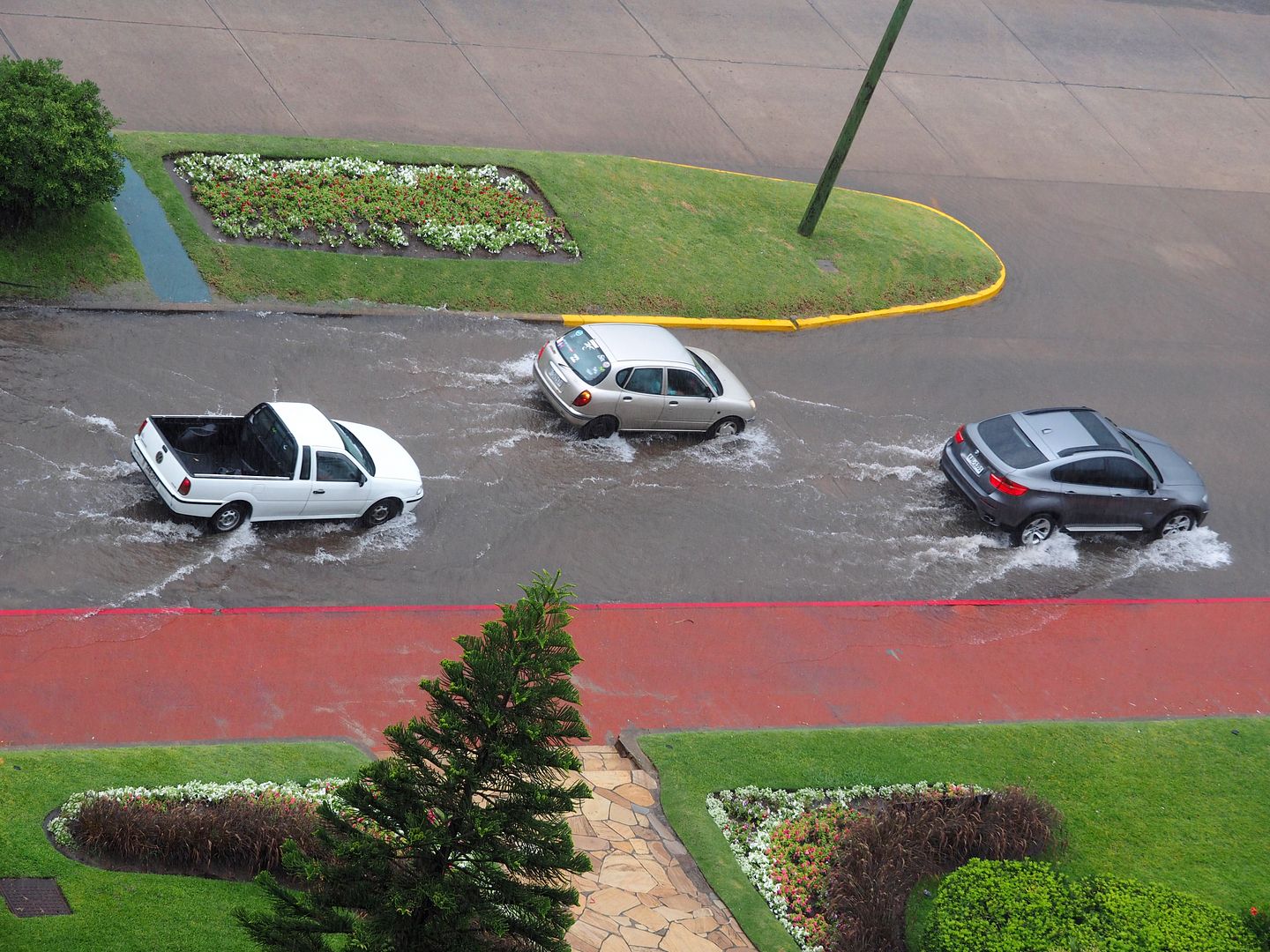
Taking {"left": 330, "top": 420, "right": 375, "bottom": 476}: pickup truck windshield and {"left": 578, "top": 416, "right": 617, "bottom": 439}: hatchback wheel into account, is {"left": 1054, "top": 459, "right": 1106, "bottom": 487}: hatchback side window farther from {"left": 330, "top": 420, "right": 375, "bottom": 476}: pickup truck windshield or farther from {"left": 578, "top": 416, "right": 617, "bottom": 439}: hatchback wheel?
{"left": 330, "top": 420, "right": 375, "bottom": 476}: pickup truck windshield

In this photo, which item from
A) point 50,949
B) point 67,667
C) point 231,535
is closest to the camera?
point 50,949

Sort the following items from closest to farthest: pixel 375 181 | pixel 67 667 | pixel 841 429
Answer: pixel 67 667, pixel 841 429, pixel 375 181

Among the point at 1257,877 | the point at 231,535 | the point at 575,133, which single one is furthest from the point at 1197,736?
the point at 575,133

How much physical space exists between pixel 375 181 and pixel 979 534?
12.7 metres

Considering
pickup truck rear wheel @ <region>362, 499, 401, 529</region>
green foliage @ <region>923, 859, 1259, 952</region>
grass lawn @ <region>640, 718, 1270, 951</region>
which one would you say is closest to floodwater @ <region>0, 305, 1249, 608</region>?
pickup truck rear wheel @ <region>362, 499, 401, 529</region>

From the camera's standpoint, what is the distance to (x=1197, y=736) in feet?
52.6

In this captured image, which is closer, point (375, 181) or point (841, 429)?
point (841, 429)

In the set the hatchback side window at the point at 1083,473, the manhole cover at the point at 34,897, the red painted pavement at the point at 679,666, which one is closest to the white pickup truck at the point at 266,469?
the red painted pavement at the point at 679,666

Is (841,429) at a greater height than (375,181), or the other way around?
(375,181)

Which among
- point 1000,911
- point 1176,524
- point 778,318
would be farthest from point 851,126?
point 1000,911

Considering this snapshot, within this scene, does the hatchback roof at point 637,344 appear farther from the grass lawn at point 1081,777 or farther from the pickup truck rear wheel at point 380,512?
the grass lawn at point 1081,777

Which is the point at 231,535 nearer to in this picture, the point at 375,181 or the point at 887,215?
the point at 375,181

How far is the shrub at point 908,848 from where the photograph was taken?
12.1 meters

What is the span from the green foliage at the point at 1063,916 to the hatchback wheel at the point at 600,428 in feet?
30.5
